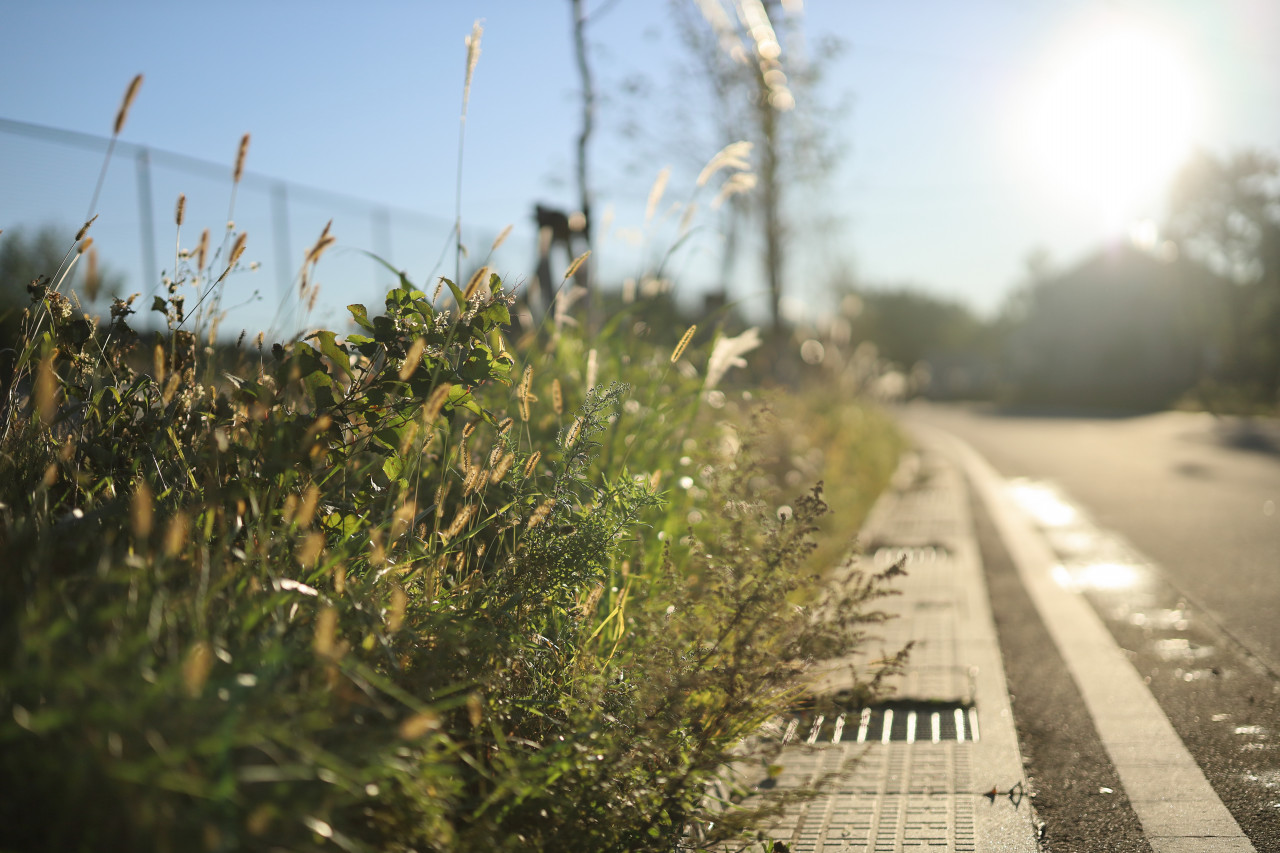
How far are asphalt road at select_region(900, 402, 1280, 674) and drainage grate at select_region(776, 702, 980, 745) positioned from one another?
1.54 m

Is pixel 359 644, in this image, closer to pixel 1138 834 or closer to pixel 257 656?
pixel 257 656

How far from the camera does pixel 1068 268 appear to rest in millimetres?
46531

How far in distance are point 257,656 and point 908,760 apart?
7.03ft

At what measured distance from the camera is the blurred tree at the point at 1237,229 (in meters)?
41.8

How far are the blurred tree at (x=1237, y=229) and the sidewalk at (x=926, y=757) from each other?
42885 millimetres

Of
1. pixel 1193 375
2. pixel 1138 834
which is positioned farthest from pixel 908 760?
pixel 1193 375

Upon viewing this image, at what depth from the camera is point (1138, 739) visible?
3068mm

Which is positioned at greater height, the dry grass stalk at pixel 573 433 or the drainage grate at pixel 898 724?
the dry grass stalk at pixel 573 433

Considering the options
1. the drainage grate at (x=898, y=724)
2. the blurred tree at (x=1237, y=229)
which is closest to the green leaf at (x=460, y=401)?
the drainage grate at (x=898, y=724)

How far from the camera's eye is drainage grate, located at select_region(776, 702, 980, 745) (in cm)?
303

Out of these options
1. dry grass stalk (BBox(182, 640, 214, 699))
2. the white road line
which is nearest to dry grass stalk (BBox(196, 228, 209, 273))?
dry grass stalk (BBox(182, 640, 214, 699))

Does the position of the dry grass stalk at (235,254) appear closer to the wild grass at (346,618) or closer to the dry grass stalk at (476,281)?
the wild grass at (346,618)

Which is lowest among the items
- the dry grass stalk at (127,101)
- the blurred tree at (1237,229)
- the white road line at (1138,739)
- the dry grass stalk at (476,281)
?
the white road line at (1138,739)

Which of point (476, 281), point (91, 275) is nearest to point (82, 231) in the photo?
point (91, 275)
